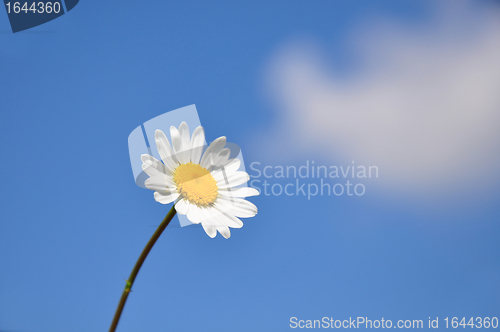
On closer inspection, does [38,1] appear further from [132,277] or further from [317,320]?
[317,320]

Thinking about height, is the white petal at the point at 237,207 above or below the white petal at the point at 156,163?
below

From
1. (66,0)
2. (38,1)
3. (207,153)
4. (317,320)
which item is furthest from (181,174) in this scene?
(317,320)

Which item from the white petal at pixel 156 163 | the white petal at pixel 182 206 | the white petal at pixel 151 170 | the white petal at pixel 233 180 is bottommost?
the white petal at pixel 182 206

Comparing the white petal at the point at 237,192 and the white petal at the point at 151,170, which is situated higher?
the white petal at the point at 237,192

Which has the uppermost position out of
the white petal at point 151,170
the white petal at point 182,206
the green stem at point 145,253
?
the white petal at point 151,170
